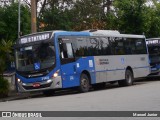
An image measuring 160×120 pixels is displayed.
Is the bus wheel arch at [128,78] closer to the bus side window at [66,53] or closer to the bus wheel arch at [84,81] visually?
the bus wheel arch at [84,81]

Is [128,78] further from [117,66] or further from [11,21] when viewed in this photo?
[11,21]

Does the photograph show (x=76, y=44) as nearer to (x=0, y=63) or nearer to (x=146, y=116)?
(x=0, y=63)

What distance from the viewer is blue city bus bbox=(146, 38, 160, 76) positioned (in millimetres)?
31406

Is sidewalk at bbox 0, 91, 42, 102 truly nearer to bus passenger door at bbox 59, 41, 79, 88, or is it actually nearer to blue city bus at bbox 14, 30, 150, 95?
blue city bus at bbox 14, 30, 150, 95

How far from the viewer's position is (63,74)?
69.6 ft

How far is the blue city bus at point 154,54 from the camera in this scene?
31406 mm

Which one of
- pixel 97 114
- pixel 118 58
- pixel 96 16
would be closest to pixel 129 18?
pixel 96 16

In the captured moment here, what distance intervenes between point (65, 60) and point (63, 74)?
2.32 ft

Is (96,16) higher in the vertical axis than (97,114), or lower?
higher

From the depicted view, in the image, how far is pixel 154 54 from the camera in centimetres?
3194

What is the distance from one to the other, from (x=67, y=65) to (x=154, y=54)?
39.5 feet

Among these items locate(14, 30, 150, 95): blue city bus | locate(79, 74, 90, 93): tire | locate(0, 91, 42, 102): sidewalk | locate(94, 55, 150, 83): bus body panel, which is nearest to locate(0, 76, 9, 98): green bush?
locate(0, 91, 42, 102): sidewalk

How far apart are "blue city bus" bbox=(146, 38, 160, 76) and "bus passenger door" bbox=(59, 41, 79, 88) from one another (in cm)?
1082

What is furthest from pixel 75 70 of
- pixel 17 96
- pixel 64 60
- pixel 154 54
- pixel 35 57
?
pixel 154 54
